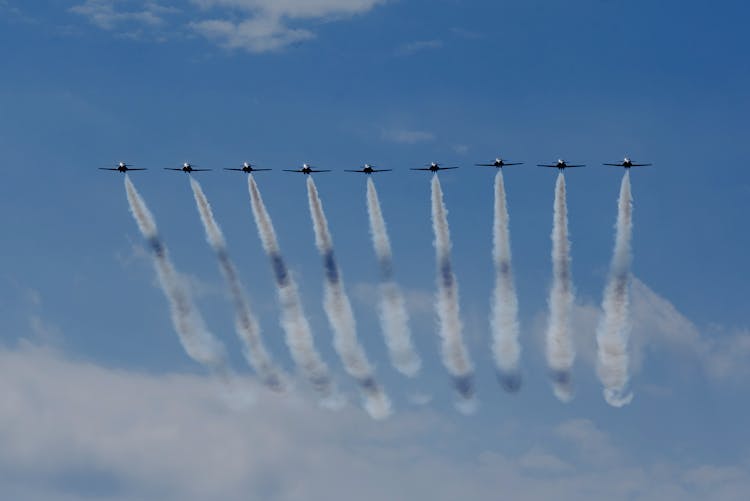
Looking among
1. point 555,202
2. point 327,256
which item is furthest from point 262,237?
point 555,202

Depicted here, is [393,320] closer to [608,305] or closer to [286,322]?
[286,322]

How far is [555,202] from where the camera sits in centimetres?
17975

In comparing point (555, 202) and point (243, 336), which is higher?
point (555, 202)

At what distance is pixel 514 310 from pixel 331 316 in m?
22.1

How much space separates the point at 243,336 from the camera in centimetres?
18862

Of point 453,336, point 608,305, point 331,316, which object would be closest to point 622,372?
point 608,305

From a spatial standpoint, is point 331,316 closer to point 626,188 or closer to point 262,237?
point 262,237

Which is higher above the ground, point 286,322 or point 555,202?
point 555,202

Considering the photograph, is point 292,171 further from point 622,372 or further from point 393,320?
point 622,372

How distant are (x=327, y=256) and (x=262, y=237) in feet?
27.8

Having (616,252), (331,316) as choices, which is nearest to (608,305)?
(616,252)

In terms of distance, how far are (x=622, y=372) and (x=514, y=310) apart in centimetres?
1471

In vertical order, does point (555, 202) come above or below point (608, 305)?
above

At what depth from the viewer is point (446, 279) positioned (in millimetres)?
182875
